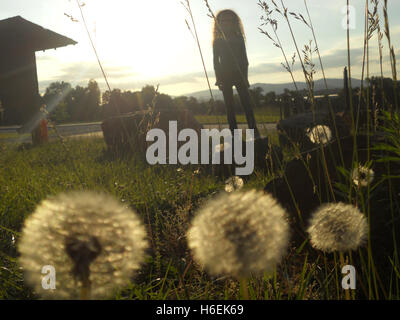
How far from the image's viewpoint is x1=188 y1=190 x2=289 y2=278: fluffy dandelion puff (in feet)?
3.00

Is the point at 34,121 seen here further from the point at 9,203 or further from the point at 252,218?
the point at 252,218

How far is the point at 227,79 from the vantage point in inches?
289

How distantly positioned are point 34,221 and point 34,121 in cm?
1236

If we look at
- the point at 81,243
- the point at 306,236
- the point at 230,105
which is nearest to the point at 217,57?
the point at 230,105

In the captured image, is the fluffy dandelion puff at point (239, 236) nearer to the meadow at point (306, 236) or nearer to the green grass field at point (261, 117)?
the meadow at point (306, 236)

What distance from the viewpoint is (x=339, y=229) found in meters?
1.25

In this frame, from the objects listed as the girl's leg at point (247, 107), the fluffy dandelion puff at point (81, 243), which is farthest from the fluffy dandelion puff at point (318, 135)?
the girl's leg at point (247, 107)

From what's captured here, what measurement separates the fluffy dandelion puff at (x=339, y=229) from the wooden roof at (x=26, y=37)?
39.4ft

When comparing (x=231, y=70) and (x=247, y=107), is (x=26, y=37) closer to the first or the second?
(x=231, y=70)

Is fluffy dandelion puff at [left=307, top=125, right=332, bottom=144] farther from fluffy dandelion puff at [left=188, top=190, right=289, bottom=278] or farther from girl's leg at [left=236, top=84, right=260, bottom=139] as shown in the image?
girl's leg at [left=236, top=84, right=260, bottom=139]

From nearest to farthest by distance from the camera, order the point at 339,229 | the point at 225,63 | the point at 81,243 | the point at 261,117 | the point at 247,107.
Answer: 1. the point at 81,243
2. the point at 339,229
3. the point at 261,117
4. the point at 247,107
5. the point at 225,63

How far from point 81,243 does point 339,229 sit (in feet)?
2.78

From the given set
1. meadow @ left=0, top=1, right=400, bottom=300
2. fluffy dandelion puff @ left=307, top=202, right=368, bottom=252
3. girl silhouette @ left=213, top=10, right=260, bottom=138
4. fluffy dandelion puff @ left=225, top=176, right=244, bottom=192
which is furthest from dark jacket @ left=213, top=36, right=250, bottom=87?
fluffy dandelion puff @ left=307, top=202, right=368, bottom=252
